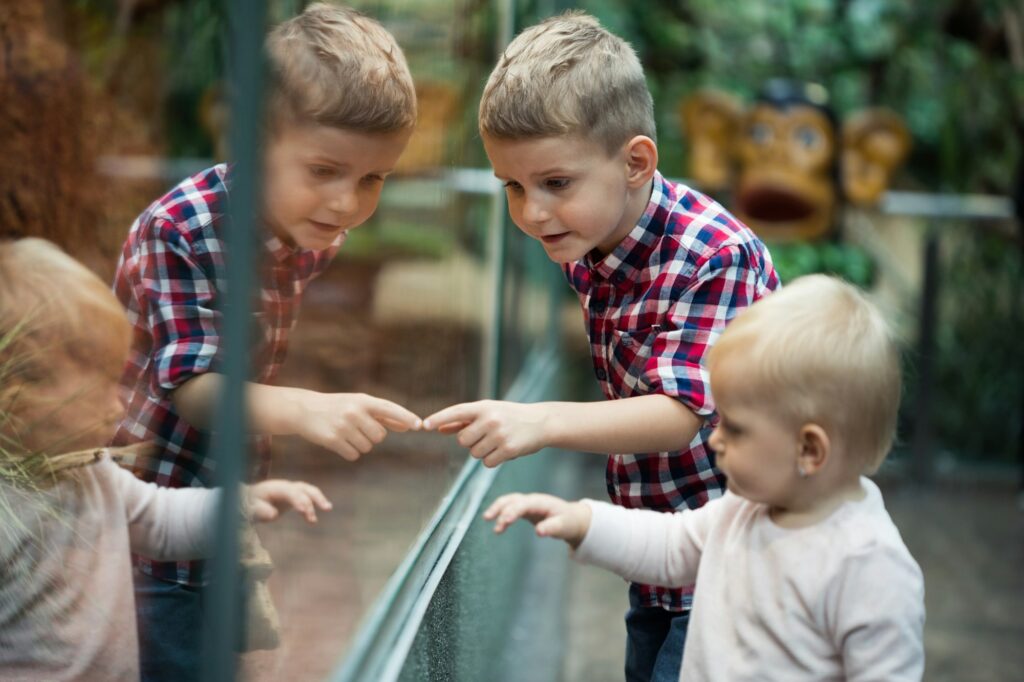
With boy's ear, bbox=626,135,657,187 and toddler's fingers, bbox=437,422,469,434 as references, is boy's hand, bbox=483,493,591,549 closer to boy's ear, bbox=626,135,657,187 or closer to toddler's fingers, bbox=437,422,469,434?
toddler's fingers, bbox=437,422,469,434

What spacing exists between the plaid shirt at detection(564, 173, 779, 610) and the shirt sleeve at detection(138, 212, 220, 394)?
1.86 feet

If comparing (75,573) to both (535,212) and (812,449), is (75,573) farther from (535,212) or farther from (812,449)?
(812,449)

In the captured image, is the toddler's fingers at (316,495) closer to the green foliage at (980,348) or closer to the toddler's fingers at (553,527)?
the toddler's fingers at (553,527)

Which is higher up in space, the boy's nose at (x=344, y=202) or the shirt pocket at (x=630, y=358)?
the boy's nose at (x=344, y=202)

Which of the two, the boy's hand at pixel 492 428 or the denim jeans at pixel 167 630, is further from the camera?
the boy's hand at pixel 492 428

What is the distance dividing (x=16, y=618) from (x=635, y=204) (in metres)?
0.81

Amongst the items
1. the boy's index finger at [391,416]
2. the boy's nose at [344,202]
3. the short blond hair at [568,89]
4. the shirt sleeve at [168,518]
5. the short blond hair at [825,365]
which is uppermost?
the short blond hair at [568,89]

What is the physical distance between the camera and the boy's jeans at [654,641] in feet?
5.09

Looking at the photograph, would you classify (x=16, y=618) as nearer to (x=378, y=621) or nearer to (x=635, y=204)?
(x=378, y=621)

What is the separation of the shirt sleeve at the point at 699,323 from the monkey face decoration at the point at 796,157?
3582mm

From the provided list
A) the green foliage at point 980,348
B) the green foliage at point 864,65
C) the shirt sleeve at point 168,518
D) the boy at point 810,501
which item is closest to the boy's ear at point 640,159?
the boy at point 810,501

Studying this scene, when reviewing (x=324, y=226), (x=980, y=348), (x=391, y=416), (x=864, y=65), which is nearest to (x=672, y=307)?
(x=391, y=416)

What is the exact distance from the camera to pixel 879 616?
114 cm

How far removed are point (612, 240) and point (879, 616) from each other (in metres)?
0.55
